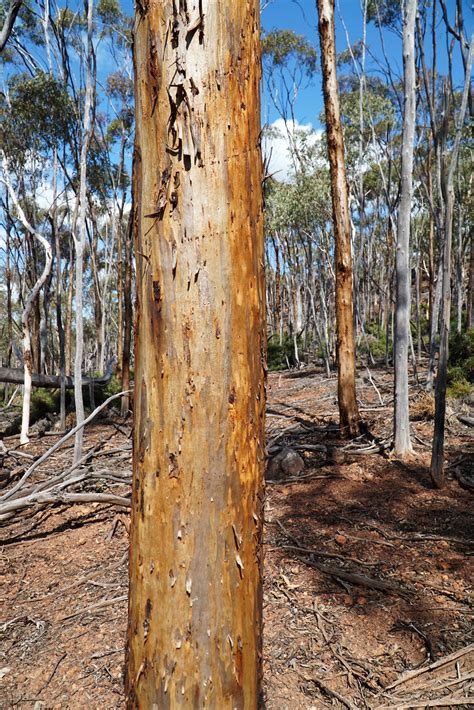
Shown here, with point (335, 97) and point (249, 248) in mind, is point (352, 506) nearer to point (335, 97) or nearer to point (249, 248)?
point (249, 248)

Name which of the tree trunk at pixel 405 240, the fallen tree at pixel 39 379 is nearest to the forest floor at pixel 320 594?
the tree trunk at pixel 405 240

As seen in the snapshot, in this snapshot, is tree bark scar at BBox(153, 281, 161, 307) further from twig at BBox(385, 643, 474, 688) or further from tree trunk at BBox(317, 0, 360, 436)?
tree trunk at BBox(317, 0, 360, 436)

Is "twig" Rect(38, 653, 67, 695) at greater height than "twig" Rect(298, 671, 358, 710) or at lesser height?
greater

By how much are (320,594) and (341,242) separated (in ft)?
13.5

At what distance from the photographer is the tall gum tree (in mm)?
1022

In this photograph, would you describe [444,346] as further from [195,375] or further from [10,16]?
[10,16]

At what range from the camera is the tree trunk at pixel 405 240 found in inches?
184

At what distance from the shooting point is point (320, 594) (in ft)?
8.87

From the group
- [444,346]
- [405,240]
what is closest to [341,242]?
[405,240]

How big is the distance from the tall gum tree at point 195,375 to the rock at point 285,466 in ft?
12.7

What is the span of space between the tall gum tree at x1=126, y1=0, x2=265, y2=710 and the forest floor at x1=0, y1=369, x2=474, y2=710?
1212 millimetres

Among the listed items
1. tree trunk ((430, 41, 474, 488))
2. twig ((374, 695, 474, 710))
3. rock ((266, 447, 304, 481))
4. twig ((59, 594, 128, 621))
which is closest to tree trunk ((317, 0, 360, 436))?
rock ((266, 447, 304, 481))

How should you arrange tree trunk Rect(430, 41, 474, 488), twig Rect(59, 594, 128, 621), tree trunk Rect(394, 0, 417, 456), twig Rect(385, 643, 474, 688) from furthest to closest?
tree trunk Rect(394, 0, 417, 456)
tree trunk Rect(430, 41, 474, 488)
twig Rect(59, 594, 128, 621)
twig Rect(385, 643, 474, 688)

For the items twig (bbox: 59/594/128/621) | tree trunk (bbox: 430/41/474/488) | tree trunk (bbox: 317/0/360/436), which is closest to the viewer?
twig (bbox: 59/594/128/621)
